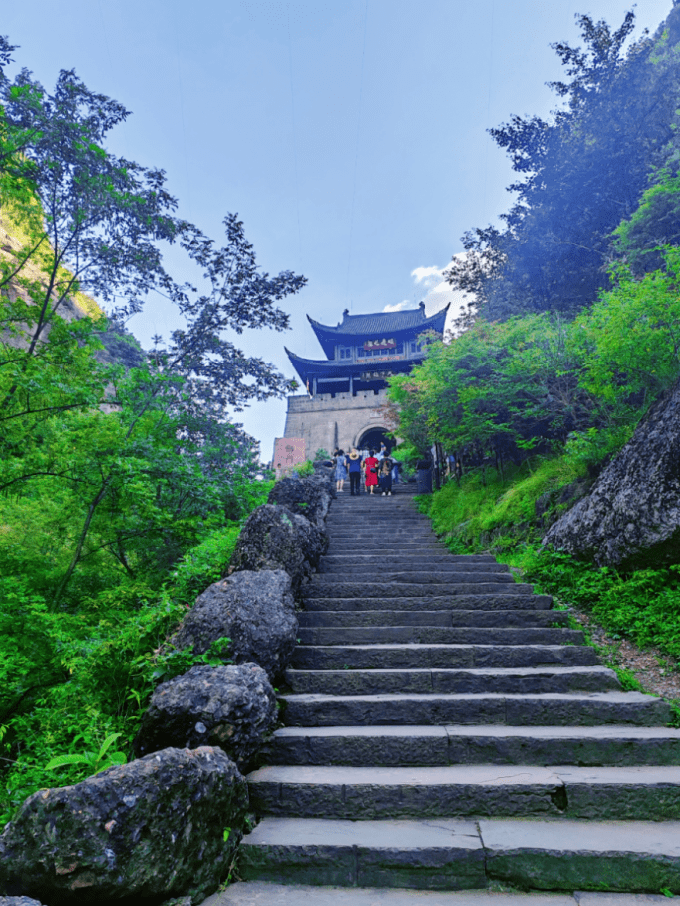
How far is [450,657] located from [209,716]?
2.12 metres

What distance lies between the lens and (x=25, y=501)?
5766mm

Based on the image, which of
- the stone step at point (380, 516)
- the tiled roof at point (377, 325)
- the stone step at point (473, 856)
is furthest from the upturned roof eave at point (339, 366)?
the stone step at point (473, 856)

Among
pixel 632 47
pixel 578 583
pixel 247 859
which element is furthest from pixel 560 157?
pixel 247 859

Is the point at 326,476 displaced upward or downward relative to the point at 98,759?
upward

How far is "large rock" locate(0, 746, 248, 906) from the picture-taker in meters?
1.65

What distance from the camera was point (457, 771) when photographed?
2.66 metres

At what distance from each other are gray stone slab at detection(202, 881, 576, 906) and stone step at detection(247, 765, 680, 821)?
0.38 meters

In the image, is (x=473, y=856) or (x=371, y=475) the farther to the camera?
(x=371, y=475)

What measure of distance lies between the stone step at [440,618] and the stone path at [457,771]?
14 millimetres

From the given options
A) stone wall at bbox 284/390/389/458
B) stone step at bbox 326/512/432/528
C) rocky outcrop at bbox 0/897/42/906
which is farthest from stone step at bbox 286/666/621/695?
stone wall at bbox 284/390/389/458

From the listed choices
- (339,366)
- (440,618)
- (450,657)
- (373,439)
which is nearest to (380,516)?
(440,618)

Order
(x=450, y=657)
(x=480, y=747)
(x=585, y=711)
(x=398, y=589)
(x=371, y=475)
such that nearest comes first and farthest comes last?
(x=480, y=747) → (x=585, y=711) → (x=450, y=657) → (x=398, y=589) → (x=371, y=475)

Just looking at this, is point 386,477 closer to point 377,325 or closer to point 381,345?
point 381,345

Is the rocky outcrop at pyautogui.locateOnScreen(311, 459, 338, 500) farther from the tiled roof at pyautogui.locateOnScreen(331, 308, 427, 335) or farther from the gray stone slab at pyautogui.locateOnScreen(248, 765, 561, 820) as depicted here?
the tiled roof at pyautogui.locateOnScreen(331, 308, 427, 335)
